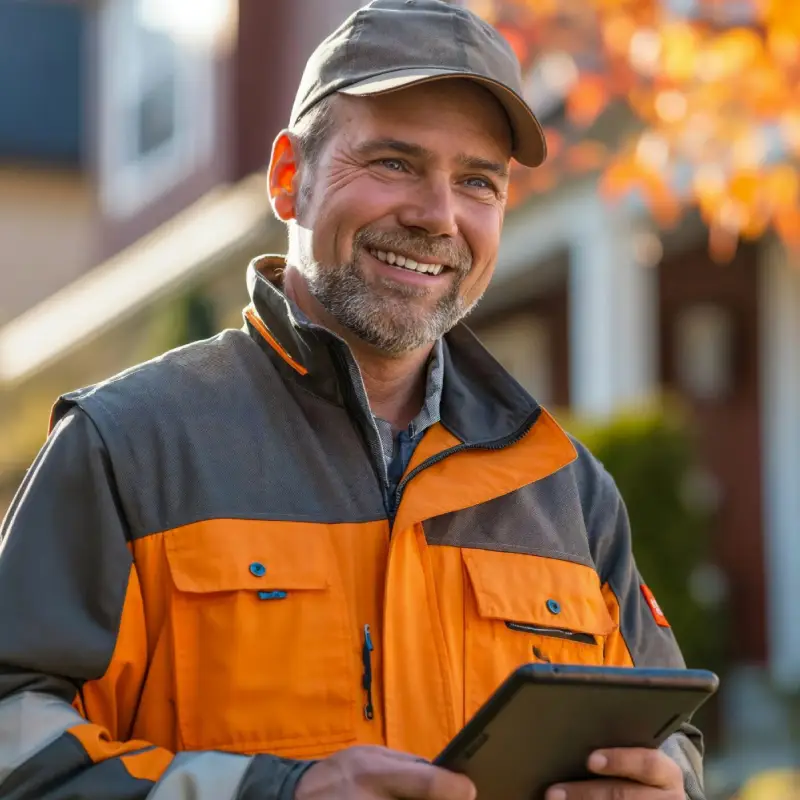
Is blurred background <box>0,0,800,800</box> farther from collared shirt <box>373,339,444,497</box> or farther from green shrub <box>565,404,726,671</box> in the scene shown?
collared shirt <box>373,339,444,497</box>

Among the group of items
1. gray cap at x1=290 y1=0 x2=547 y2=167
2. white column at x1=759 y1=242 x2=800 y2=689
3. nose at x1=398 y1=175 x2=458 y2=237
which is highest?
gray cap at x1=290 y1=0 x2=547 y2=167

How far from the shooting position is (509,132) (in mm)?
2844

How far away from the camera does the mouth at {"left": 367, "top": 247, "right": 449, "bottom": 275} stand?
9.08ft

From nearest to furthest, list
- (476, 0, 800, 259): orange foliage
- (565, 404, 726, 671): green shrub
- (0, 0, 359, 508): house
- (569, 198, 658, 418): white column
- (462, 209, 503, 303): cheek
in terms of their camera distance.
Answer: (462, 209, 503, 303): cheek, (476, 0, 800, 259): orange foliage, (565, 404, 726, 671): green shrub, (569, 198, 658, 418): white column, (0, 0, 359, 508): house

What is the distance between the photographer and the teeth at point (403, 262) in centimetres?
277

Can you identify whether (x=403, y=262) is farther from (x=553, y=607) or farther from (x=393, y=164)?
(x=553, y=607)

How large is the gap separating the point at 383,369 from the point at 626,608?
0.60m

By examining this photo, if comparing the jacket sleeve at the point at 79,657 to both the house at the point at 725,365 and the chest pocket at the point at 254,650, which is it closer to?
the chest pocket at the point at 254,650

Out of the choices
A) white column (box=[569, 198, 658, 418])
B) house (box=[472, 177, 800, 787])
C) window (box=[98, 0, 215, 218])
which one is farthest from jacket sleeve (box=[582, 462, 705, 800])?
window (box=[98, 0, 215, 218])

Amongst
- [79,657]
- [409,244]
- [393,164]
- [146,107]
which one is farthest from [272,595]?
[146,107]

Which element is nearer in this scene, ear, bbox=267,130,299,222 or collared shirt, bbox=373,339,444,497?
collared shirt, bbox=373,339,444,497

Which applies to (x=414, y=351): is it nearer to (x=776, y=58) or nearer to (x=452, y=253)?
(x=452, y=253)

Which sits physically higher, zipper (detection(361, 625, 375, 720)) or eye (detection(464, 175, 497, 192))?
eye (detection(464, 175, 497, 192))

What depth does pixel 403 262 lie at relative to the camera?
2.78 metres
